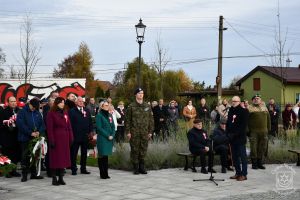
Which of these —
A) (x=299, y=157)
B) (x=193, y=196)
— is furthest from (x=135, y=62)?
(x=193, y=196)

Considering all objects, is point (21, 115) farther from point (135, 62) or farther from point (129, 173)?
point (135, 62)

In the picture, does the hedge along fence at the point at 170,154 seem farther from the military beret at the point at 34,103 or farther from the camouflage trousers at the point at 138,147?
the military beret at the point at 34,103

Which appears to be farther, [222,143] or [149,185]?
[222,143]

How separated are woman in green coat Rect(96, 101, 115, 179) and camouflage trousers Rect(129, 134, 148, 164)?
0.68 metres

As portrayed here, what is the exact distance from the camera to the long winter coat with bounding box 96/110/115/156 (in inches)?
424

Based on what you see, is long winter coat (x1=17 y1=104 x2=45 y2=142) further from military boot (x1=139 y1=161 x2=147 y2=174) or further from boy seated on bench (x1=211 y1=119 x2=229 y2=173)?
boy seated on bench (x1=211 y1=119 x2=229 y2=173)

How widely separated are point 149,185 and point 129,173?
179 cm

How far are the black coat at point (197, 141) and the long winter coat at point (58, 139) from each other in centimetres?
311

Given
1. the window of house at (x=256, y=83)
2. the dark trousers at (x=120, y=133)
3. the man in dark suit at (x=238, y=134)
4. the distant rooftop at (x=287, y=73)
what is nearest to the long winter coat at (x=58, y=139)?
the man in dark suit at (x=238, y=134)

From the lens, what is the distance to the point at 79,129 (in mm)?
11398

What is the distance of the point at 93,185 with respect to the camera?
9.83 meters

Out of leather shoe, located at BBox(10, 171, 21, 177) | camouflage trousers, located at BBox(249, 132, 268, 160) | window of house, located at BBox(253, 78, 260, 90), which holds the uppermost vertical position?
window of house, located at BBox(253, 78, 260, 90)

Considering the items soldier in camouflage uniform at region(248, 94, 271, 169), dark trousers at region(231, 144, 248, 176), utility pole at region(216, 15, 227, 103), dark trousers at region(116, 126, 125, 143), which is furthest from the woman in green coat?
utility pole at region(216, 15, 227, 103)

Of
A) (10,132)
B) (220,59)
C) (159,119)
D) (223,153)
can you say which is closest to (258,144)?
(223,153)
